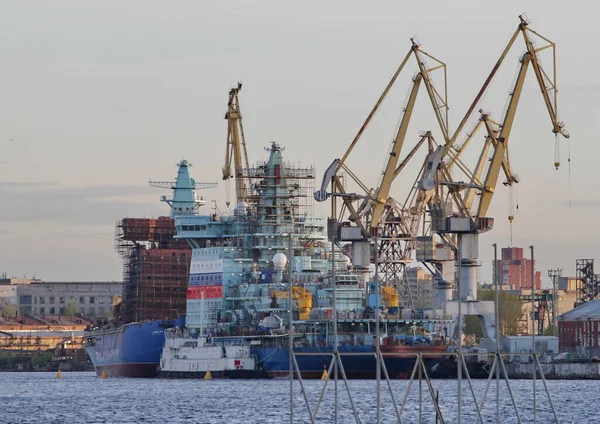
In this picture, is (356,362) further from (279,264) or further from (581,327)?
(581,327)

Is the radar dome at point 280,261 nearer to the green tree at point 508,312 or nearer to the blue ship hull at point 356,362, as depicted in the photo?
the blue ship hull at point 356,362

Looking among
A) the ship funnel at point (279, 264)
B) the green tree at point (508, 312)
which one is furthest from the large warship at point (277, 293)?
the green tree at point (508, 312)

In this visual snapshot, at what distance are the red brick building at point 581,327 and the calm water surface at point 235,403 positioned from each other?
2116cm

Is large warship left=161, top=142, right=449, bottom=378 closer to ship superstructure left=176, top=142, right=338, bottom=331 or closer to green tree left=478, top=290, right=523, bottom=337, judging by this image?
ship superstructure left=176, top=142, right=338, bottom=331

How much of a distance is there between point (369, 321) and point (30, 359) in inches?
3193

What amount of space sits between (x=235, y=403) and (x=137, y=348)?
49.9 m

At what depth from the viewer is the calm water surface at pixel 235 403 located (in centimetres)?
8238

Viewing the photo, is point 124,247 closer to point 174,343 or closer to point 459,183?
point 174,343

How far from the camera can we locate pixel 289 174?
138500 millimetres

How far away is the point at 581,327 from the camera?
147m

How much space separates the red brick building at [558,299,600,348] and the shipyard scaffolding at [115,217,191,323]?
31.9 m

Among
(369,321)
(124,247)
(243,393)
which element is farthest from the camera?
(124,247)

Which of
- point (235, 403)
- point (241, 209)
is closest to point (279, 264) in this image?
point (241, 209)

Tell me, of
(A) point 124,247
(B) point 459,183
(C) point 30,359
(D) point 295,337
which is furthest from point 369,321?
(C) point 30,359
